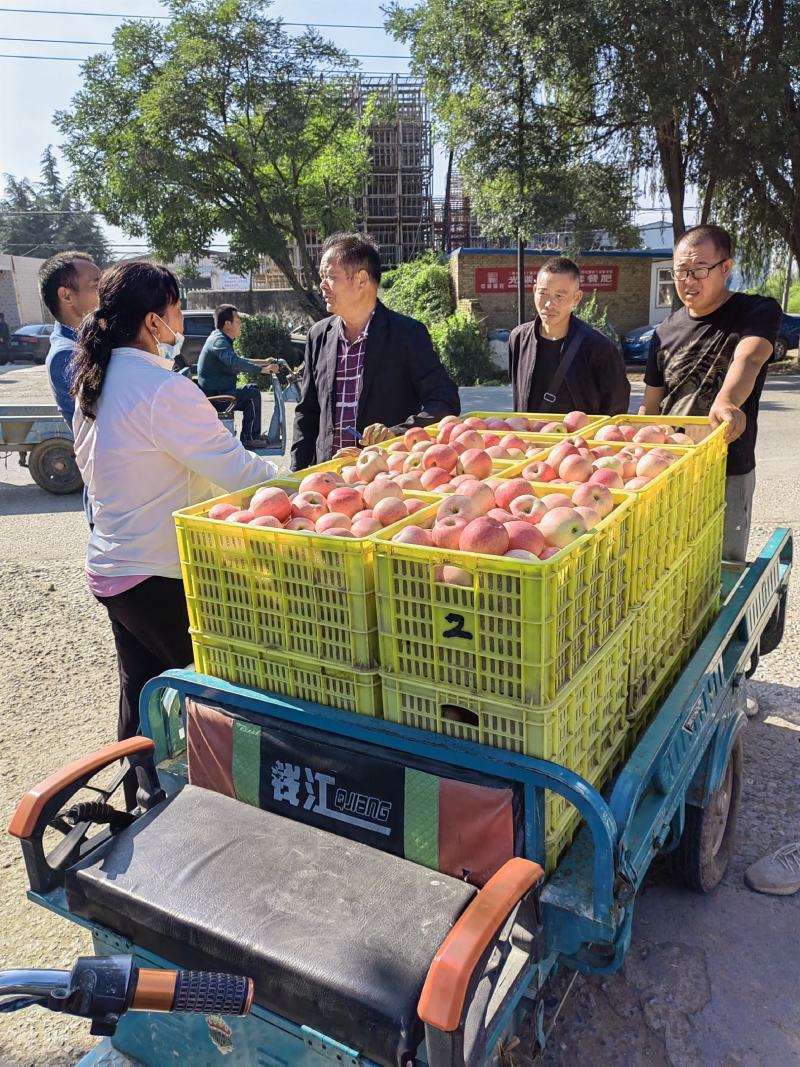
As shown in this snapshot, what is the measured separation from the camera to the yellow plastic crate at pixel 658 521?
2.47 meters

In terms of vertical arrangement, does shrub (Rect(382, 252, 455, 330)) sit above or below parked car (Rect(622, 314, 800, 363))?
above

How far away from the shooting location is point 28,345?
31.8 metres

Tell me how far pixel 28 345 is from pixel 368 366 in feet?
105

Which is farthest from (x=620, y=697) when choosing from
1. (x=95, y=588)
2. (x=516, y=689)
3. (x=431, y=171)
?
(x=431, y=171)

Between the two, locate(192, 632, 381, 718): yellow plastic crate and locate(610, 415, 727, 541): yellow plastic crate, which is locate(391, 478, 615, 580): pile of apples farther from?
locate(610, 415, 727, 541): yellow plastic crate

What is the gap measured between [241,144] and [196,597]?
75.1 feet

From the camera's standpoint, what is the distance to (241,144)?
22156 mm

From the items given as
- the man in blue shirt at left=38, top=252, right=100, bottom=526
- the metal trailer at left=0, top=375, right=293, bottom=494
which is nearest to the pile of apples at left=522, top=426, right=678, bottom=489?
the man in blue shirt at left=38, top=252, right=100, bottom=526

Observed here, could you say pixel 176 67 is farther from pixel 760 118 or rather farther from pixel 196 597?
pixel 196 597

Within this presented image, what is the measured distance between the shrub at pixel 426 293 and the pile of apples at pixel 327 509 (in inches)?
903

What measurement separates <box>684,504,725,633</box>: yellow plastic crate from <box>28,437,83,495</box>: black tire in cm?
833

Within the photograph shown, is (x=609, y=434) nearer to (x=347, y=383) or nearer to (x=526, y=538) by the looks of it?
(x=347, y=383)

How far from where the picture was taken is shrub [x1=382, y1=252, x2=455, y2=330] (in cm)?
2600

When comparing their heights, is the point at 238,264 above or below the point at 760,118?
below
